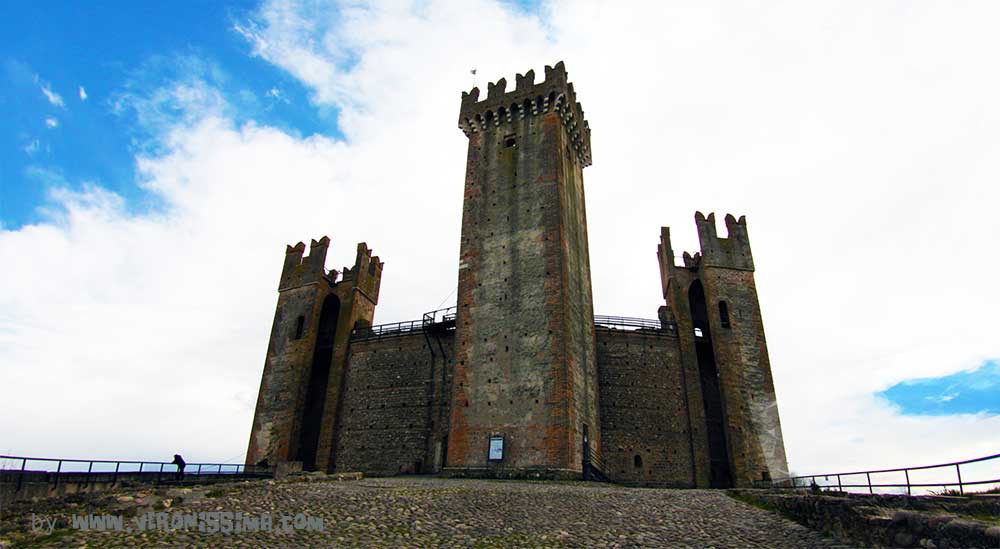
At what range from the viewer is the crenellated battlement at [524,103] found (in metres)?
26.8

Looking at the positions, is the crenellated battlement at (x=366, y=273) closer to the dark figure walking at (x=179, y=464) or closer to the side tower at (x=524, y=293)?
the side tower at (x=524, y=293)

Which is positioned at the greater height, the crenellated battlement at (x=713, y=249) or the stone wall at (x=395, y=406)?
the crenellated battlement at (x=713, y=249)

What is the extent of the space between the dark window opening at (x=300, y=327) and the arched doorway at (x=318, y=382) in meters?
0.84

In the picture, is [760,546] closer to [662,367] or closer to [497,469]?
[497,469]

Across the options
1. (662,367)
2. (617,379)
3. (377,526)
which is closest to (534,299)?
(617,379)

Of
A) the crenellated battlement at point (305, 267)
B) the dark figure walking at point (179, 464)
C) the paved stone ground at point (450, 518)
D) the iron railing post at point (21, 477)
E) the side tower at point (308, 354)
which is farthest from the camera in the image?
the crenellated battlement at point (305, 267)

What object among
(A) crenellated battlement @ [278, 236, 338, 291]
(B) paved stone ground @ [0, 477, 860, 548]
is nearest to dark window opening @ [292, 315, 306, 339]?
(A) crenellated battlement @ [278, 236, 338, 291]

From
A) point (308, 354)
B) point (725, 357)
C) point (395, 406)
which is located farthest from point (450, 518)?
point (308, 354)

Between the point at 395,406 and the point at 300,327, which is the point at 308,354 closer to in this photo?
the point at 300,327

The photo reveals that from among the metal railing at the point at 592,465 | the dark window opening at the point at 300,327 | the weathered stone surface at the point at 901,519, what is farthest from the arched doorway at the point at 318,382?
the weathered stone surface at the point at 901,519

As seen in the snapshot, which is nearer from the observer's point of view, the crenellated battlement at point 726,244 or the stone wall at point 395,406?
the stone wall at point 395,406

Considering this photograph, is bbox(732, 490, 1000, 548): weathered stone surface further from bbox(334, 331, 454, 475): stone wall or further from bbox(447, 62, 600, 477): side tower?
bbox(334, 331, 454, 475): stone wall

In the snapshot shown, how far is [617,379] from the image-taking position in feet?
83.3

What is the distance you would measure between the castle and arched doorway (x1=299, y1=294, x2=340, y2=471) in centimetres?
11
